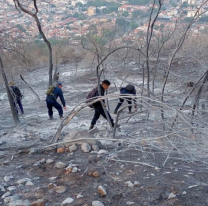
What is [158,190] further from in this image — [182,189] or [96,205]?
[96,205]


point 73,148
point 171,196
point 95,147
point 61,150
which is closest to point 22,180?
point 61,150

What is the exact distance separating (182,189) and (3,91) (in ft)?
37.2

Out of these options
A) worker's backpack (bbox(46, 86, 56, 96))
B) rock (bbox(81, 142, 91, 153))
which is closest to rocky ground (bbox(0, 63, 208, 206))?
rock (bbox(81, 142, 91, 153))

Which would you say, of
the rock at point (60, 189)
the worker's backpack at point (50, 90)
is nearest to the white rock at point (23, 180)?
the rock at point (60, 189)

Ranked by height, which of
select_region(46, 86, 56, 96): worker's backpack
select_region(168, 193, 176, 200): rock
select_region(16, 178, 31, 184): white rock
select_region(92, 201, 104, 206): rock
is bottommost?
select_region(168, 193, 176, 200): rock

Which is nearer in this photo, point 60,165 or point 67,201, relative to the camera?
point 67,201

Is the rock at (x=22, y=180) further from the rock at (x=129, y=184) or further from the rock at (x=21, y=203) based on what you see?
the rock at (x=129, y=184)

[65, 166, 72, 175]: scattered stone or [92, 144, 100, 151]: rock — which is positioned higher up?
[65, 166, 72, 175]: scattered stone

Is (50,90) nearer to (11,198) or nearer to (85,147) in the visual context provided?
(85,147)

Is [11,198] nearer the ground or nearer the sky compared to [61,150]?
nearer the sky

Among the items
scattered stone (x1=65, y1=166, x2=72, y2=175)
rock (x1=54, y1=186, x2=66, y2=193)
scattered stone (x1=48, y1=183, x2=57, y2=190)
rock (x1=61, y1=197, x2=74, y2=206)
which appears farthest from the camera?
scattered stone (x1=65, y1=166, x2=72, y2=175)

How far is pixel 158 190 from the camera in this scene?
4.20 metres

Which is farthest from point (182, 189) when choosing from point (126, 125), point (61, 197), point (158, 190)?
point (126, 125)

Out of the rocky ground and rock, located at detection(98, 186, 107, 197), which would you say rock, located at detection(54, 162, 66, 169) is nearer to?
the rocky ground
